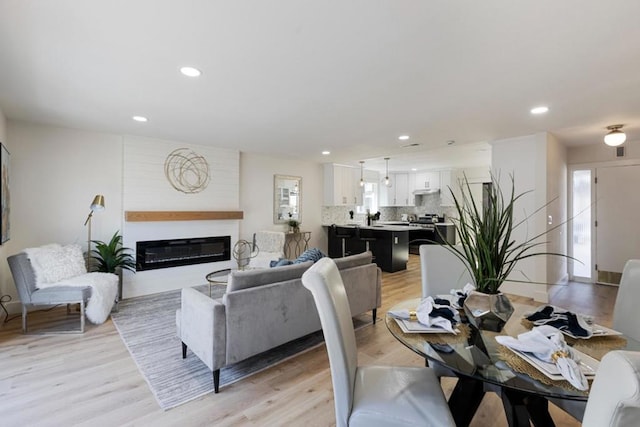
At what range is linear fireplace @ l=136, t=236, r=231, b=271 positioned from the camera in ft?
Result: 15.0

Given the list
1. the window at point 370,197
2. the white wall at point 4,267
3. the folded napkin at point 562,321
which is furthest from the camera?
the window at point 370,197

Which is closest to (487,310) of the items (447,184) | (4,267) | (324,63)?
(324,63)

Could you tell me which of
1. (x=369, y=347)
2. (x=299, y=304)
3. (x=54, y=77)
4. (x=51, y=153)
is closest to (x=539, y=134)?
(x=369, y=347)

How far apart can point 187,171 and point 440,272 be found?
4324 mm

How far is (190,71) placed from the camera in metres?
2.38

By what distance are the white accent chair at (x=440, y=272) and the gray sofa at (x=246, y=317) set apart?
1076mm

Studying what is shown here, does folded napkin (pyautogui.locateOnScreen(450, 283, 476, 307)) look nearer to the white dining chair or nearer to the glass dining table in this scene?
the glass dining table

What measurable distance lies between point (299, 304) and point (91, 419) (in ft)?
5.18

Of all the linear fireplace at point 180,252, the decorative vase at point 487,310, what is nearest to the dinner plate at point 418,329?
the decorative vase at point 487,310

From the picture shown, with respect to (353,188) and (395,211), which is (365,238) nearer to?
(353,188)

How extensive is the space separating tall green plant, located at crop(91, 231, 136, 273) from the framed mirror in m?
2.74

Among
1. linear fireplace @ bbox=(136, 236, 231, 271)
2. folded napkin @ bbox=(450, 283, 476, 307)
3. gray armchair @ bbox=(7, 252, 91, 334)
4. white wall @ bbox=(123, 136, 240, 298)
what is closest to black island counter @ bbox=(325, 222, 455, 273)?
white wall @ bbox=(123, 136, 240, 298)

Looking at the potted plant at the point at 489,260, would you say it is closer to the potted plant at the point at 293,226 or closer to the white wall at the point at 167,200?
the white wall at the point at 167,200

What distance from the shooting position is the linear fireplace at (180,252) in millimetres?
4574
